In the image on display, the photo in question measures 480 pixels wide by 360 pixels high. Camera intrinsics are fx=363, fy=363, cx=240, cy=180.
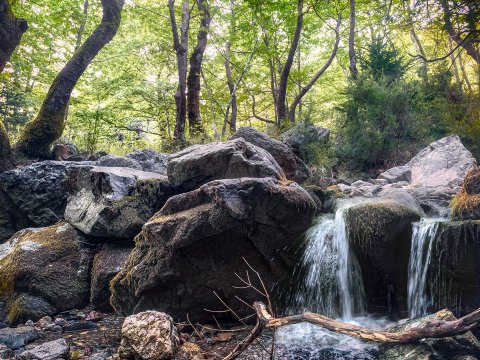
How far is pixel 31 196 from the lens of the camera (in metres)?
7.58

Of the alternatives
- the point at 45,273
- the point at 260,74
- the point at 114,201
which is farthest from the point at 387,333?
the point at 260,74

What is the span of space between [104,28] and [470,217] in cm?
1118

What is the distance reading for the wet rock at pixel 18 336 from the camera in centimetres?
420

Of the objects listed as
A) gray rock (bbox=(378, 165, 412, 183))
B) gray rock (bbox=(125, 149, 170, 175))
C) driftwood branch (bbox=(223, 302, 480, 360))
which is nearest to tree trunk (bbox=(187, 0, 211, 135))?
gray rock (bbox=(125, 149, 170, 175))

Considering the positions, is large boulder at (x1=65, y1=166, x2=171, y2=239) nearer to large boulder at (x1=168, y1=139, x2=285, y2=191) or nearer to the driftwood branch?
large boulder at (x1=168, y1=139, x2=285, y2=191)

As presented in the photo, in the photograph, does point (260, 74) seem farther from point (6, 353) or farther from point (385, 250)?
point (6, 353)

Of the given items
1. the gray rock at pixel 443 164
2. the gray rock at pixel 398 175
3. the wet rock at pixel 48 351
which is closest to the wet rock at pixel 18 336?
the wet rock at pixel 48 351

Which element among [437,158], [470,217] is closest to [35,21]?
[437,158]

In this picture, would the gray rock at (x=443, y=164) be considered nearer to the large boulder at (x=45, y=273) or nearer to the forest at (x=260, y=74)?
the forest at (x=260, y=74)

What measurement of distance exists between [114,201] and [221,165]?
1.91 meters

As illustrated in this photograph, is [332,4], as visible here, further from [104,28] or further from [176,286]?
[176,286]

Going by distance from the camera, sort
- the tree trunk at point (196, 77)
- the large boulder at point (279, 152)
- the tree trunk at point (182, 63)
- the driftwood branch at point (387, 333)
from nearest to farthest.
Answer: the driftwood branch at point (387, 333)
the large boulder at point (279, 152)
the tree trunk at point (182, 63)
the tree trunk at point (196, 77)

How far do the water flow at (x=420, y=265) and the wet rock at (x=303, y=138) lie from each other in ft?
15.2

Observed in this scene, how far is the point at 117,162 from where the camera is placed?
822cm
